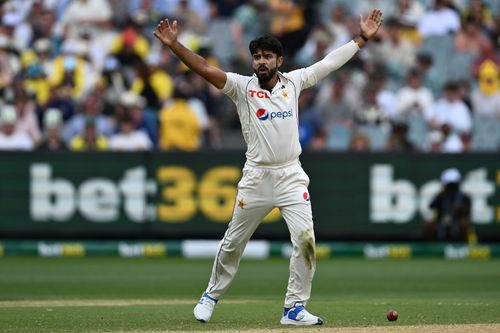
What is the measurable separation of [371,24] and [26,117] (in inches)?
365

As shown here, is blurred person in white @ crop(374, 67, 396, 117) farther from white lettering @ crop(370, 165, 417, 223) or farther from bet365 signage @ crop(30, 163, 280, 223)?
bet365 signage @ crop(30, 163, 280, 223)

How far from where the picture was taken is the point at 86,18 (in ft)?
62.3

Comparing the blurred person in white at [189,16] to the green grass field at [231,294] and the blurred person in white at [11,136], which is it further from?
the green grass field at [231,294]

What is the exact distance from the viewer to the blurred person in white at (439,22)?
1864 centimetres

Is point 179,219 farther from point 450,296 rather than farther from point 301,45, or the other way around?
point 450,296

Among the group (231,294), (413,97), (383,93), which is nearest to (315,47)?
(383,93)

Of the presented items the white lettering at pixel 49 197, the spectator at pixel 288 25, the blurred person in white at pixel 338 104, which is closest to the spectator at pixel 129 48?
the spectator at pixel 288 25

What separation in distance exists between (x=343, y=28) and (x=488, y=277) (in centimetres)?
617

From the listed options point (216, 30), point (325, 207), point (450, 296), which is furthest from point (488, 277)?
point (216, 30)

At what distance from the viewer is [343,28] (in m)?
18.6

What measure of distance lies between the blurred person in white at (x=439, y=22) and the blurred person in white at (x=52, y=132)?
5.87 meters

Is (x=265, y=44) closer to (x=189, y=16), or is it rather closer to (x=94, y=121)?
(x=94, y=121)

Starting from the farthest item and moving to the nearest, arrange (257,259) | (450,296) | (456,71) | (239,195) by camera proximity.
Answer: (456,71) < (257,259) < (450,296) < (239,195)

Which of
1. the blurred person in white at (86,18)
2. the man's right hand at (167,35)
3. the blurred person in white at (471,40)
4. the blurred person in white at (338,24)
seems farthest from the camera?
the blurred person in white at (86,18)
